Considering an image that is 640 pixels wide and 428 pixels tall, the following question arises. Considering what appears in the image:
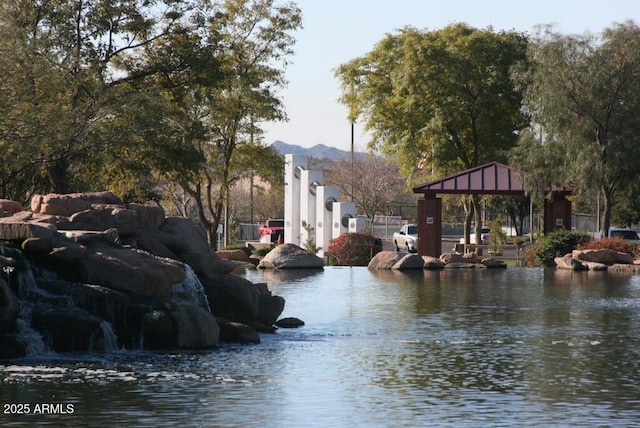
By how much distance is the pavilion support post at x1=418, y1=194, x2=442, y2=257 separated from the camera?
179 ft

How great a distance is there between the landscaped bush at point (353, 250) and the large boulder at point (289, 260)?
4.83 meters

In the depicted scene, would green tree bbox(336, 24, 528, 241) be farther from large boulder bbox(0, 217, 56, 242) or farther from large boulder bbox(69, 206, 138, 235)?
large boulder bbox(0, 217, 56, 242)

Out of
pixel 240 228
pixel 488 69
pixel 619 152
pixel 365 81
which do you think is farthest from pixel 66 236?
pixel 240 228

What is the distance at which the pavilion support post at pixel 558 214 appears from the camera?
181ft

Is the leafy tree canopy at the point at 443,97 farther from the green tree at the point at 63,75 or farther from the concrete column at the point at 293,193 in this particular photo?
the green tree at the point at 63,75

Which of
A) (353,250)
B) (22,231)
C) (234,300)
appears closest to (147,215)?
(234,300)

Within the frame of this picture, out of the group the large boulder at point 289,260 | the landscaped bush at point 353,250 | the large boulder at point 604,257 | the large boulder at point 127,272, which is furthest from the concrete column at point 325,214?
the large boulder at point 127,272

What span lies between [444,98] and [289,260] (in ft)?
67.3

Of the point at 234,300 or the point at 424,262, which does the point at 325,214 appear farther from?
the point at 234,300

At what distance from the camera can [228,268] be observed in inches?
1069

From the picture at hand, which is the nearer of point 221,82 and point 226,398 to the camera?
point 226,398

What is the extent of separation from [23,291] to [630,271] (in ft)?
100

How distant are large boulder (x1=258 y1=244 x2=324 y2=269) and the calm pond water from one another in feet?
58.9

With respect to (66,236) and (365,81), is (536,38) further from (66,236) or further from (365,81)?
(66,236)
